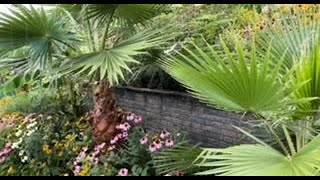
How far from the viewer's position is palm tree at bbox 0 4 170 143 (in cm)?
256

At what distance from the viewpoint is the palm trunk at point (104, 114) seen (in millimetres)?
3180

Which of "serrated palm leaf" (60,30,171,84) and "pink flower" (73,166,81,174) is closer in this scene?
"serrated palm leaf" (60,30,171,84)

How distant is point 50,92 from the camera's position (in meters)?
4.55

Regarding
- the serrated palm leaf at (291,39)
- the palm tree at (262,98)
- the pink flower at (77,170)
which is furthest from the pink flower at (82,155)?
the serrated palm leaf at (291,39)

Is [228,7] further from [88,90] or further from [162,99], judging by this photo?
[88,90]

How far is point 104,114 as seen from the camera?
10.5ft

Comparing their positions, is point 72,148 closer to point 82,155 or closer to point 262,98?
point 82,155

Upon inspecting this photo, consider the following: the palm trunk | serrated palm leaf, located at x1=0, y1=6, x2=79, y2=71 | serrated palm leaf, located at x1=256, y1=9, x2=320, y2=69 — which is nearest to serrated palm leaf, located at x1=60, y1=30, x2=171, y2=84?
serrated palm leaf, located at x1=0, y1=6, x2=79, y2=71

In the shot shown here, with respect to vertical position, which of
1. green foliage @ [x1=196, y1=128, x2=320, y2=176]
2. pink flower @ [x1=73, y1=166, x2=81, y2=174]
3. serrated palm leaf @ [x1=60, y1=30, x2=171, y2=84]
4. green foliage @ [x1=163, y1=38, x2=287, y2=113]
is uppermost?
serrated palm leaf @ [x1=60, y1=30, x2=171, y2=84]

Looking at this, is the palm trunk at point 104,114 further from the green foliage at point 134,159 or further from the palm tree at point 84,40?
the green foliage at point 134,159

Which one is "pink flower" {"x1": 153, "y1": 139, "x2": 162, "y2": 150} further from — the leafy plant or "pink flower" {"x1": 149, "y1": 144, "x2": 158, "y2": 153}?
the leafy plant

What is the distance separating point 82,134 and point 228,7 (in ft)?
5.86
